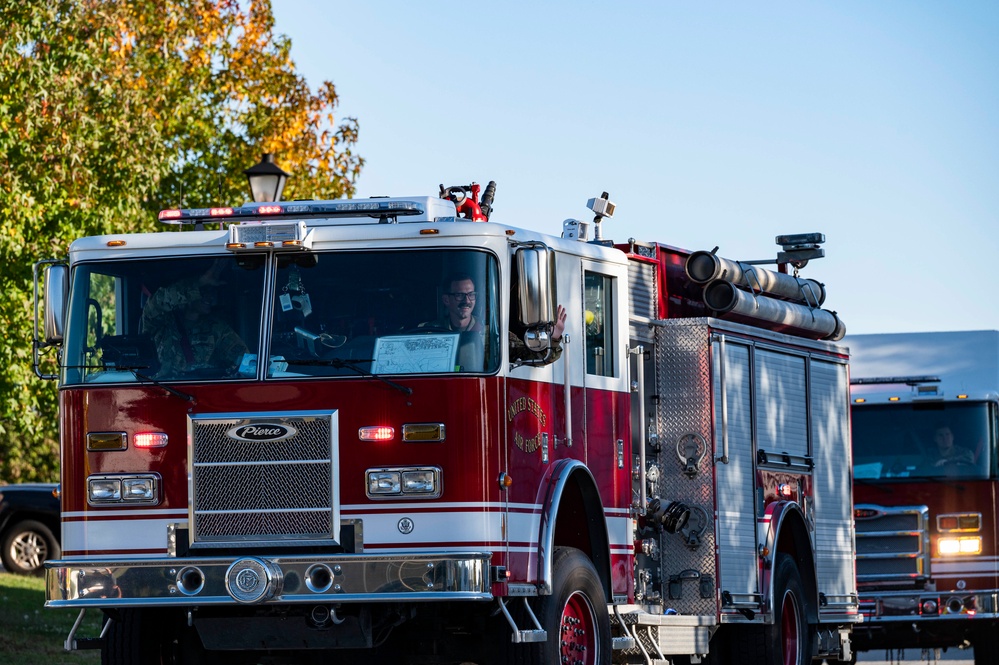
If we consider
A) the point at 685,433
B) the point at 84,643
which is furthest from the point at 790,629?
the point at 84,643

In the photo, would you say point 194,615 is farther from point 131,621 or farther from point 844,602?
point 844,602

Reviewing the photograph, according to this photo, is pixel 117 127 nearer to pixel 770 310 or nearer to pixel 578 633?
pixel 770 310

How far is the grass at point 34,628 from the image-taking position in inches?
621

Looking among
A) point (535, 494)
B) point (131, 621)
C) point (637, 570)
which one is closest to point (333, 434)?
point (535, 494)

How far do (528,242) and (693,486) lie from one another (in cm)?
307

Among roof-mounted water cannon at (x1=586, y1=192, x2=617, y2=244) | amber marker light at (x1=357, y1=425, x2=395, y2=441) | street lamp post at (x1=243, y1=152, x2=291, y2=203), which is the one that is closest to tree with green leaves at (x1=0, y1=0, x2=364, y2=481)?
street lamp post at (x1=243, y1=152, x2=291, y2=203)

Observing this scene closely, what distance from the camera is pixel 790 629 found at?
14.1 metres

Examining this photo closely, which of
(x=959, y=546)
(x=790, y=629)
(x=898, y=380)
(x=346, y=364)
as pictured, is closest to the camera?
(x=346, y=364)

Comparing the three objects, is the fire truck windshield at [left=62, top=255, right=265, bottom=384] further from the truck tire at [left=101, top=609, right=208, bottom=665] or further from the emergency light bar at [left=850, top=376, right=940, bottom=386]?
the emergency light bar at [left=850, top=376, right=940, bottom=386]

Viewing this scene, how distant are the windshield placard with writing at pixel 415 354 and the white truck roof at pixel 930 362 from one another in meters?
9.74

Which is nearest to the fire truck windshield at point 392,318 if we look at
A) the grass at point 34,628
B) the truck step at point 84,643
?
the truck step at point 84,643

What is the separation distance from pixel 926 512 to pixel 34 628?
8.66 metres

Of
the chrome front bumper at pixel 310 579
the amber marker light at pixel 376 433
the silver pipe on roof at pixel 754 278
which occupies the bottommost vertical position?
the chrome front bumper at pixel 310 579

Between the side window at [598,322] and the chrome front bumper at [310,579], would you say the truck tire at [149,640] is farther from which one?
the side window at [598,322]
